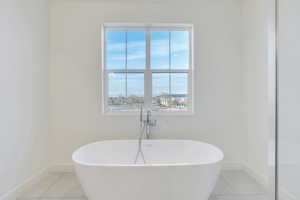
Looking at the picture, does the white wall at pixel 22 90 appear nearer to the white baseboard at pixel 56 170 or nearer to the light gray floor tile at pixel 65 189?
the white baseboard at pixel 56 170

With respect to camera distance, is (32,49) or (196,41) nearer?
(32,49)

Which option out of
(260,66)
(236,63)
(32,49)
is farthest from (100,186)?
(236,63)

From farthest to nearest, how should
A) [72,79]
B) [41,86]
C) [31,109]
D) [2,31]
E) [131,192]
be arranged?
[72,79] → [41,86] → [31,109] → [2,31] → [131,192]

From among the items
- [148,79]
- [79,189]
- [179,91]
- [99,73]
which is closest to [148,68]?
[148,79]

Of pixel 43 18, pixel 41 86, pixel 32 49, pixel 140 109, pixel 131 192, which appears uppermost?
pixel 43 18

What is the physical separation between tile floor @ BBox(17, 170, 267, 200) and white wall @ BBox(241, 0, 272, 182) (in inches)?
8.7

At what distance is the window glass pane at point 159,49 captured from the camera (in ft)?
9.72

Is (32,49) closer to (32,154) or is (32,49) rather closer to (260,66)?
(32,154)

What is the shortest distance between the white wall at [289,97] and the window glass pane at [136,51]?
222cm

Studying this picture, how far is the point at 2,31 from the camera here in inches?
73.2

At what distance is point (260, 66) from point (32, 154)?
3.24 meters

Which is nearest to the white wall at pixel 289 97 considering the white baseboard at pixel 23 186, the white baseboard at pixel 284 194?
the white baseboard at pixel 284 194

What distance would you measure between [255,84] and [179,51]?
1244mm

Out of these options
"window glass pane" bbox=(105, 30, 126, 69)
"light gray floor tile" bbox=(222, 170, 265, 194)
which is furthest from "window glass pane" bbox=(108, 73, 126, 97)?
"light gray floor tile" bbox=(222, 170, 265, 194)
